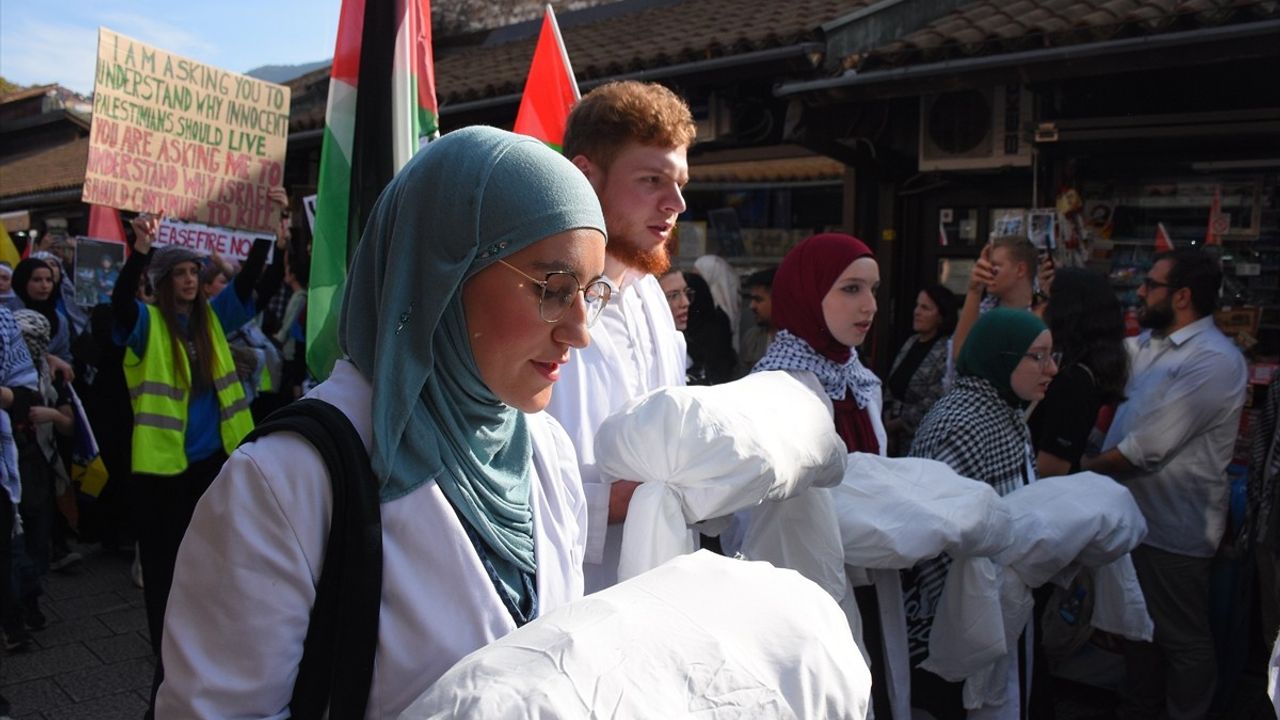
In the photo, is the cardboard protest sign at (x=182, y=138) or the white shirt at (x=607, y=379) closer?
the white shirt at (x=607, y=379)

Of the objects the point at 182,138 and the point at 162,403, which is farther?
the point at 182,138

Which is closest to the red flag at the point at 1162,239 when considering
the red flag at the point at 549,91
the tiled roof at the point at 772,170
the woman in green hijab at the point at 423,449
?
the tiled roof at the point at 772,170

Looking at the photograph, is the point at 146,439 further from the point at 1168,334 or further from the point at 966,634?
the point at 1168,334

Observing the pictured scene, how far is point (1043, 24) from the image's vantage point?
4.69 metres

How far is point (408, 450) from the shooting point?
133cm

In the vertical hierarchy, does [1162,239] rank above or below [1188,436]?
above

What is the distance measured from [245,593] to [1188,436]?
4.18 m

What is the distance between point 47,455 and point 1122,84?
646cm

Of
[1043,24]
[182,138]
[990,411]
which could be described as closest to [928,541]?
[990,411]

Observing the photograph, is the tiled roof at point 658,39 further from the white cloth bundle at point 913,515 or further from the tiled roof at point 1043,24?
the white cloth bundle at point 913,515

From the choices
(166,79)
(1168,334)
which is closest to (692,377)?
(1168,334)

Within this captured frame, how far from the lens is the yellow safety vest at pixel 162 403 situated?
4.57 m

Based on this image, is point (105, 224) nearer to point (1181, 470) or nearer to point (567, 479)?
point (567, 479)

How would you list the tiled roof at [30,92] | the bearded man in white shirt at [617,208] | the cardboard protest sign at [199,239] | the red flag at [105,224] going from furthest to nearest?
1. the tiled roof at [30,92]
2. the red flag at [105,224]
3. the cardboard protest sign at [199,239]
4. the bearded man in white shirt at [617,208]
